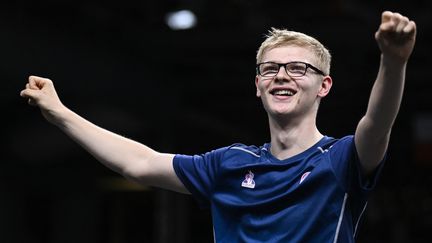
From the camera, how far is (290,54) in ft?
11.7

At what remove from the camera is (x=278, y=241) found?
3361 millimetres

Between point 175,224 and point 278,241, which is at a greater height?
point 175,224

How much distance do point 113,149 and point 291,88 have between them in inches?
39.6

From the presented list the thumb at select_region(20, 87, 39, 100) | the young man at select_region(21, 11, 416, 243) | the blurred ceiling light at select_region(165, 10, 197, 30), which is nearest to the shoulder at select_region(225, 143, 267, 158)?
the young man at select_region(21, 11, 416, 243)

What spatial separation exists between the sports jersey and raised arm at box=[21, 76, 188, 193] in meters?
0.26

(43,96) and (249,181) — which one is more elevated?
(43,96)

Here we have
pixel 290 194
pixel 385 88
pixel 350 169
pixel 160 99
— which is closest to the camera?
pixel 385 88

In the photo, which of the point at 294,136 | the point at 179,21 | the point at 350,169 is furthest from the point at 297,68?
the point at 179,21

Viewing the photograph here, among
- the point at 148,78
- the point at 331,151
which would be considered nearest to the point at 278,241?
the point at 331,151

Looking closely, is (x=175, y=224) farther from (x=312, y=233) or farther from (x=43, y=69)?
(x=312, y=233)

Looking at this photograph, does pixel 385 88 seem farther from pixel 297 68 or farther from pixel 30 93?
pixel 30 93

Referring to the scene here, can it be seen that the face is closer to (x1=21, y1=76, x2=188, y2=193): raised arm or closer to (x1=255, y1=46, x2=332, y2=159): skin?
(x1=255, y1=46, x2=332, y2=159): skin

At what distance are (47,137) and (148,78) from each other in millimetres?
3004

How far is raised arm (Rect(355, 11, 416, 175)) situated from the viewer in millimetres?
2809
